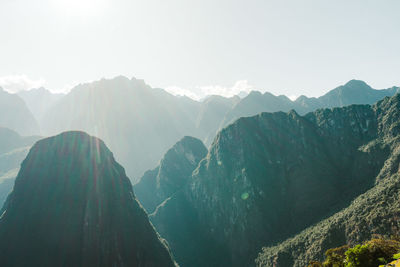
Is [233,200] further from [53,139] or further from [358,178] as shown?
[53,139]

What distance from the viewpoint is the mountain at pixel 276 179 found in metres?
127

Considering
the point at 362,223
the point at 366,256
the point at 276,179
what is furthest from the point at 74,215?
the point at 276,179

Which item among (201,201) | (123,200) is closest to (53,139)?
(123,200)

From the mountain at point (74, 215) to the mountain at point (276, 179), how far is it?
171ft

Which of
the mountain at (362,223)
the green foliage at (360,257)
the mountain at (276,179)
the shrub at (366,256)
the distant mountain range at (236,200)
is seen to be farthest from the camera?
the mountain at (276,179)

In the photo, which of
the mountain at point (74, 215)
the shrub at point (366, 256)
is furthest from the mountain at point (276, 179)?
the shrub at point (366, 256)

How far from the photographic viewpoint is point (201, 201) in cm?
18225

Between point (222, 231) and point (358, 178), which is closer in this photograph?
point (358, 178)

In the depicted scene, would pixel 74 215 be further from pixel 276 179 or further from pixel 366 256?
pixel 276 179

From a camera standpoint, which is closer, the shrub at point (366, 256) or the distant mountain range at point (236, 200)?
the shrub at point (366, 256)

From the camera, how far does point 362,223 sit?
83062 millimetres

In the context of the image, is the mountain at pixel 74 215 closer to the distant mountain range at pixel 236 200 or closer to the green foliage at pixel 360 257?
the distant mountain range at pixel 236 200

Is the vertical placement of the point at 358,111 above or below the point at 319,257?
above

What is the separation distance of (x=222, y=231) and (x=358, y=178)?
3403 inches
